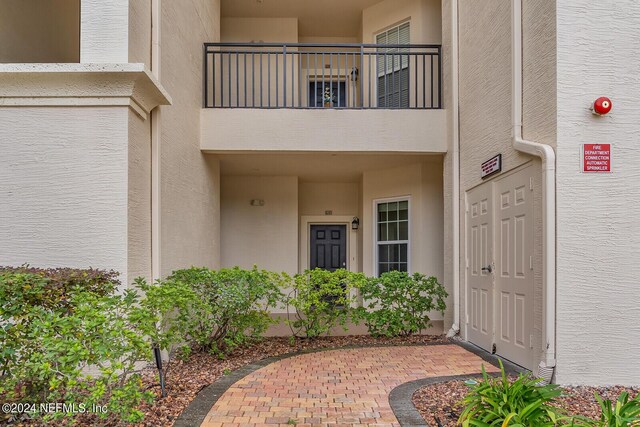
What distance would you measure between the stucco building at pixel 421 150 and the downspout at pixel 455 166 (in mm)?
31

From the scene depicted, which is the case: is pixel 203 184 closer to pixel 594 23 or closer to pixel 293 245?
pixel 293 245

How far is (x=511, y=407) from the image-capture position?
2818 millimetres

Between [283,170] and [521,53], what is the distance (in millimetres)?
5190

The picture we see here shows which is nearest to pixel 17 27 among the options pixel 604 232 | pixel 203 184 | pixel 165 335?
pixel 203 184

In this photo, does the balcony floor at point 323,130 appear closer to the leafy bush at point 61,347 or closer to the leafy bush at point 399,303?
the leafy bush at point 399,303

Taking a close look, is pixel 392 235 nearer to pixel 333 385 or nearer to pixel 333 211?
pixel 333 211

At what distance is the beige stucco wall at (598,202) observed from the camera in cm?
402

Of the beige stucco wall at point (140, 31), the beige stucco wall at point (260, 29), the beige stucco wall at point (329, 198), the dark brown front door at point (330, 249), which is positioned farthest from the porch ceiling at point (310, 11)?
the beige stucco wall at point (140, 31)

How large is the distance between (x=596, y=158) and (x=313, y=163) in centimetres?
512

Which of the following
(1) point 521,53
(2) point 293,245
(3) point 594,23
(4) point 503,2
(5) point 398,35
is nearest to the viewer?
(3) point 594,23

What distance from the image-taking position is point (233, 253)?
958 cm

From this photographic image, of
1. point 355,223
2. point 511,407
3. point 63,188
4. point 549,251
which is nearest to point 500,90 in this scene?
point 549,251

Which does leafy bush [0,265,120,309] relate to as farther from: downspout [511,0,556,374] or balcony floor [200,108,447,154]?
balcony floor [200,108,447,154]

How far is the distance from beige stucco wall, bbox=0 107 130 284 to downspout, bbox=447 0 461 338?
172 inches
